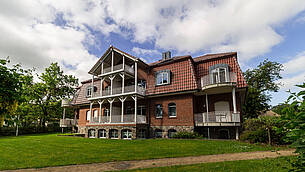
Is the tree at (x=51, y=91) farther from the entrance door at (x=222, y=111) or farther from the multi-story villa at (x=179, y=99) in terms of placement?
the entrance door at (x=222, y=111)

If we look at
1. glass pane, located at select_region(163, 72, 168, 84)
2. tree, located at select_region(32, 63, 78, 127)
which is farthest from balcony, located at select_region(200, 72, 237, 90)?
tree, located at select_region(32, 63, 78, 127)

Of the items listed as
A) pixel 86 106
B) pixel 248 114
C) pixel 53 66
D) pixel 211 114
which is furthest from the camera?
pixel 53 66

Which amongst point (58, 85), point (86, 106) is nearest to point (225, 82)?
point (86, 106)

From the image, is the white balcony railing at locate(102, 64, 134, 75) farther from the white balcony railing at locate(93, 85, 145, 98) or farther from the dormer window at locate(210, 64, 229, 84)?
the dormer window at locate(210, 64, 229, 84)

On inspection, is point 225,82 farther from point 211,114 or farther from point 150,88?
point 150,88

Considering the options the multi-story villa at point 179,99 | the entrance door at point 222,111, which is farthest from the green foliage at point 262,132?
the entrance door at point 222,111

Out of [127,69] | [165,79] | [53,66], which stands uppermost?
[53,66]

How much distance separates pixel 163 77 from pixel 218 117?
6739mm

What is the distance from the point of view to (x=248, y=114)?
2766 centimetres

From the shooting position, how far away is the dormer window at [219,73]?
15.5 metres

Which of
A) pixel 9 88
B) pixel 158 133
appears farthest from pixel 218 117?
pixel 9 88

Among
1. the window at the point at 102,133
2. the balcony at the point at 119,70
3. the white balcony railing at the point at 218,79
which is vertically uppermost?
the balcony at the point at 119,70

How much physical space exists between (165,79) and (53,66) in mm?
25405

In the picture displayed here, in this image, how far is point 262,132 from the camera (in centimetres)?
1078
